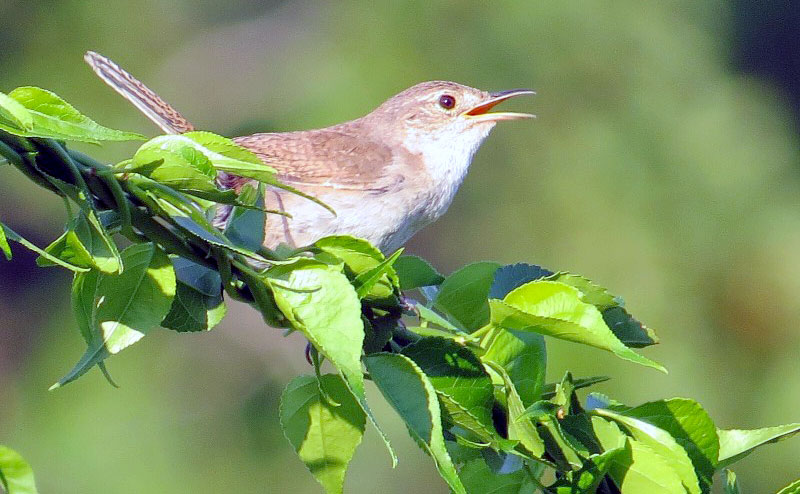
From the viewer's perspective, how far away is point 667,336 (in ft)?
20.1

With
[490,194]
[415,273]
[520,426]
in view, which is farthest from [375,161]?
[490,194]

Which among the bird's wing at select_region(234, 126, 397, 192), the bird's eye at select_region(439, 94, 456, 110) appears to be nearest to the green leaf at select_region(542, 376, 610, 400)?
the bird's wing at select_region(234, 126, 397, 192)

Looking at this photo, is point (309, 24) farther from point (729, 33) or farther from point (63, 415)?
point (63, 415)

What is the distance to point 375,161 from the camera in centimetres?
378

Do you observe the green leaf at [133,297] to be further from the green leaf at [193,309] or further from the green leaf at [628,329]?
the green leaf at [628,329]

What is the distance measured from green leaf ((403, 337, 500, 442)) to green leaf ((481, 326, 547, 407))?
33mm

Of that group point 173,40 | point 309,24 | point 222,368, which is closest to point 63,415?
point 222,368

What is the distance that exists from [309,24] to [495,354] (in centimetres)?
804

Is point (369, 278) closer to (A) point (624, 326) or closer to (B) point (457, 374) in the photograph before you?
(B) point (457, 374)

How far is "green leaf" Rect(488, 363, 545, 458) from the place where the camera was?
144 cm

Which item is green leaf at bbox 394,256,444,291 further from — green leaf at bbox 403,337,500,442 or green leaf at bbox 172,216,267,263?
green leaf at bbox 172,216,267,263

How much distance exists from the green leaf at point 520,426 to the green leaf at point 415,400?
0.12 meters

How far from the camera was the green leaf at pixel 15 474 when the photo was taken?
1.21 metres

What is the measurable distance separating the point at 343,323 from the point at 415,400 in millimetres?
153
